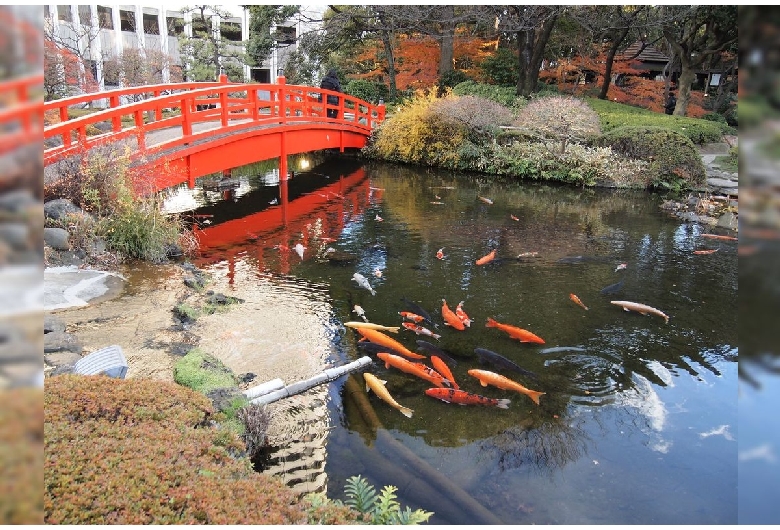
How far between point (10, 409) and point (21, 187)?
1.51 feet

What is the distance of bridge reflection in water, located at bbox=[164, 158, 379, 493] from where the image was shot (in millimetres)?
4953

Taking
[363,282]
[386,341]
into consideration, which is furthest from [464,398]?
[363,282]

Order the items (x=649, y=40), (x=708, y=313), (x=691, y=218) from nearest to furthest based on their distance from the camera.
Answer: (x=708, y=313) → (x=691, y=218) → (x=649, y=40)

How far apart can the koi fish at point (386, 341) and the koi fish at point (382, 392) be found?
1.90 feet

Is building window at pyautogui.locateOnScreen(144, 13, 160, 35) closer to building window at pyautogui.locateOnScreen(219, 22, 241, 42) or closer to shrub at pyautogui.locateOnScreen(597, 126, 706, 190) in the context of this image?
building window at pyautogui.locateOnScreen(219, 22, 241, 42)

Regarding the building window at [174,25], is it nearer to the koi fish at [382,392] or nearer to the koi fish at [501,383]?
the koi fish at [382,392]

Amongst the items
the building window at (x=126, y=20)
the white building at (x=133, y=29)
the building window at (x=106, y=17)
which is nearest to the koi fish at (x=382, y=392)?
the white building at (x=133, y=29)

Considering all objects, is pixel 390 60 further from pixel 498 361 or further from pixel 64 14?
pixel 498 361

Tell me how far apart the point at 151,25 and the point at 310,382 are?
31.3 m

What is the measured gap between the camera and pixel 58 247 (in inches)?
310

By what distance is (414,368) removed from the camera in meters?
5.89

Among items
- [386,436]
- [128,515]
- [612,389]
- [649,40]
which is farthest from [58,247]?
[649,40]

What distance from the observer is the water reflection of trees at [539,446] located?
188 inches

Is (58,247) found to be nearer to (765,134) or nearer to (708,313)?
(765,134)
